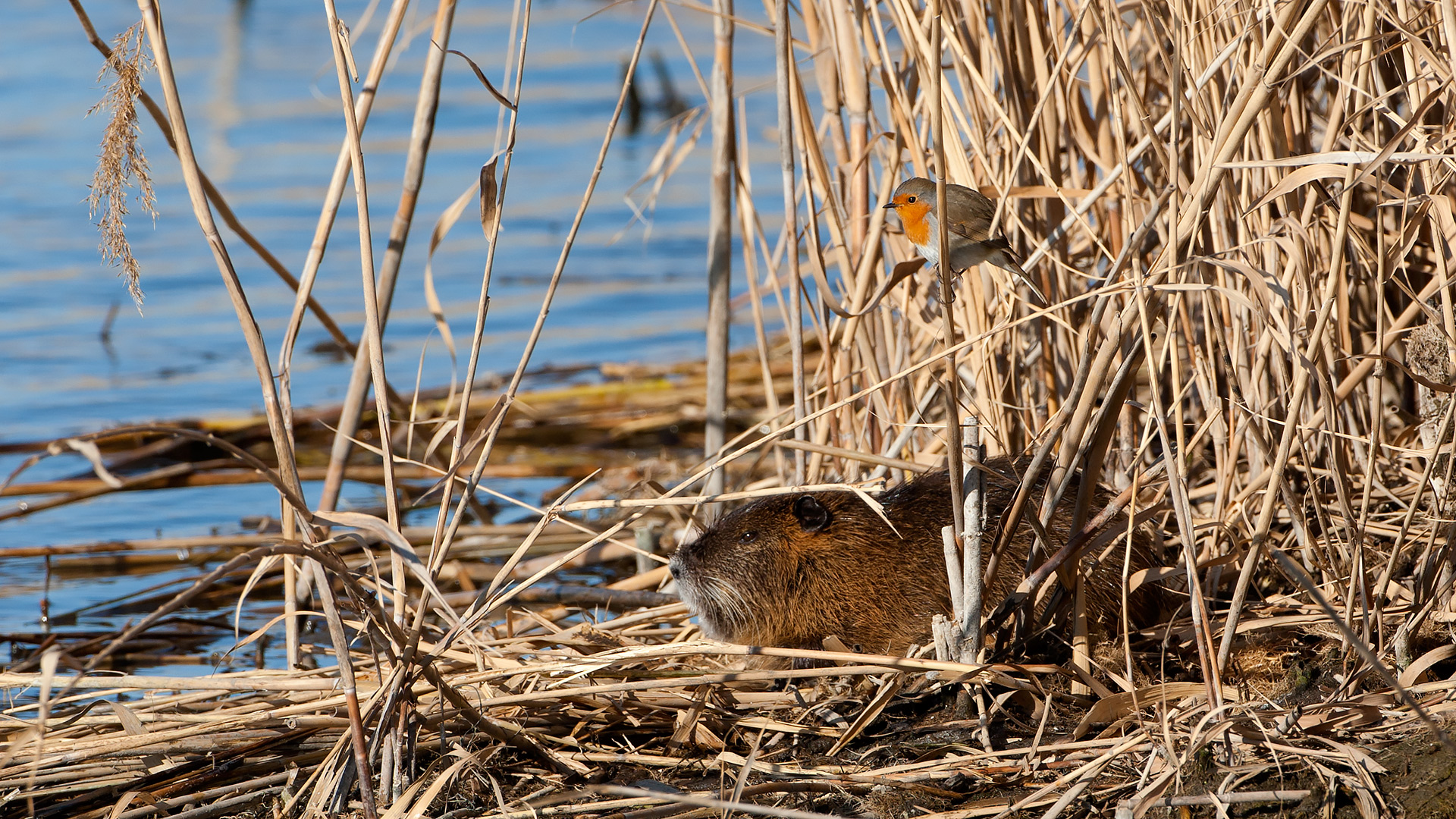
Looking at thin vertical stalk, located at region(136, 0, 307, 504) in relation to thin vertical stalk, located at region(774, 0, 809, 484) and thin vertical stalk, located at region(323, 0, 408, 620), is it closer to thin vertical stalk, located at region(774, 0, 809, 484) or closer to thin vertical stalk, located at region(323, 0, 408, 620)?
thin vertical stalk, located at region(323, 0, 408, 620)

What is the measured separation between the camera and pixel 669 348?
305 inches

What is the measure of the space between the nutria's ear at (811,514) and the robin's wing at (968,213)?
941 millimetres

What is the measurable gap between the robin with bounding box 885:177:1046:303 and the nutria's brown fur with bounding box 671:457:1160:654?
0.66 metres

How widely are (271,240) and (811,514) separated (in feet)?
23.1

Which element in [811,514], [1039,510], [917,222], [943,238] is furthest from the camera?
[811,514]

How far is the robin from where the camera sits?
234 cm

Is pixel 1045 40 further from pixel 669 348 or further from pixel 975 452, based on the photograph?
pixel 669 348

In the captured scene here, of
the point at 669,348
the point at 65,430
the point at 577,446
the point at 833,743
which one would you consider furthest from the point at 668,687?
the point at 669,348

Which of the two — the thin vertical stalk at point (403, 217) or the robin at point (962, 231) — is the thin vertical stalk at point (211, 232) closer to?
the thin vertical stalk at point (403, 217)

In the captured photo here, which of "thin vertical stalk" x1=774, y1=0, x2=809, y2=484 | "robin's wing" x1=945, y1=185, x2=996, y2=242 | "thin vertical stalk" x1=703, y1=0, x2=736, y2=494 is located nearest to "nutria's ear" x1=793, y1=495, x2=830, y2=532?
"thin vertical stalk" x1=774, y1=0, x2=809, y2=484

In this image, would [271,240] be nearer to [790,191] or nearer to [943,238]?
[790,191]

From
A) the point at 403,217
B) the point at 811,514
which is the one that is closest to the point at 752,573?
the point at 811,514

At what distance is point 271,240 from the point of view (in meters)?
9.18

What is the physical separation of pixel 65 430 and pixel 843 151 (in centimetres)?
436
